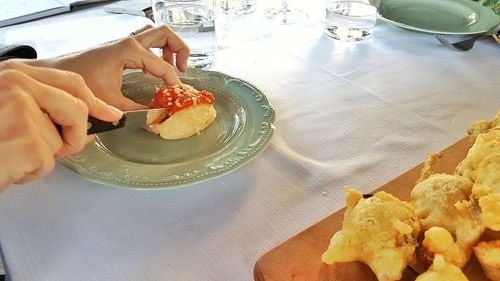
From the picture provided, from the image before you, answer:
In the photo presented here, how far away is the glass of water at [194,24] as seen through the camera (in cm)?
100

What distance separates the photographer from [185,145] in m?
0.69

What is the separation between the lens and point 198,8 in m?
1.03

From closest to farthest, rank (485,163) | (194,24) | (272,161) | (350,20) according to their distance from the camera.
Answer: (485,163), (272,161), (194,24), (350,20)

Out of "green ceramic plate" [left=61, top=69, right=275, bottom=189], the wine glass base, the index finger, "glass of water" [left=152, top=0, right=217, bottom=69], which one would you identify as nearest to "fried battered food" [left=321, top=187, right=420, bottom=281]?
"green ceramic plate" [left=61, top=69, right=275, bottom=189]

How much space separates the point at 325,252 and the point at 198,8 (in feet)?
2.30

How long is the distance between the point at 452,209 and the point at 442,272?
9 centimetres

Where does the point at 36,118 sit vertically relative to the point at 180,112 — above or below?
above

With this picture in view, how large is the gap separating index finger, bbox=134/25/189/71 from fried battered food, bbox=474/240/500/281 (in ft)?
1.81

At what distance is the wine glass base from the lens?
46.7 inches

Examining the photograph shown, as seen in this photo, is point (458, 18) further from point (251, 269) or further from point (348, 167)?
point (251, 269)

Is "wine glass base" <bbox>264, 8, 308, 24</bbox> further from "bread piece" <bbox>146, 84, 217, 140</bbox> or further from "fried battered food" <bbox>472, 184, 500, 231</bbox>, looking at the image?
"fried battered food" <bbox>472, 184, 500, 231</bbox>

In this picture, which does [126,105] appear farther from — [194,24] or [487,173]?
[487,173]

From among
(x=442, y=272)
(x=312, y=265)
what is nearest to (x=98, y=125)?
(x=312, y=265)

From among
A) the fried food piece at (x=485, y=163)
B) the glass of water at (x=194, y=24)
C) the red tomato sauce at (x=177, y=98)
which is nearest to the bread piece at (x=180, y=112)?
the red tomato sauce at (x=177, y=98)
